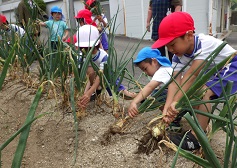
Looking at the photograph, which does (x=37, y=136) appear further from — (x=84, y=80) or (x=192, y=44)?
(x=192, y=44)

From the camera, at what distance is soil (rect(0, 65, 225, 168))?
4.42 ft

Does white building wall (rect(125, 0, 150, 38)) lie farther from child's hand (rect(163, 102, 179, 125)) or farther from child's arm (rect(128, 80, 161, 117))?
child's hand (rect(163, 102, 179, 125))

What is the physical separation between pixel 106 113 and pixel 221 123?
818 millimetres

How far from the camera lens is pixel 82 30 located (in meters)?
2.14

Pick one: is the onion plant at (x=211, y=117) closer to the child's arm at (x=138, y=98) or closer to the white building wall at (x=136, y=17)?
the child's arm at (x=138, y=98)

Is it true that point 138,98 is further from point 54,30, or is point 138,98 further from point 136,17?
point 136,17

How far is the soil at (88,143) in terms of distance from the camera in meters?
1.35

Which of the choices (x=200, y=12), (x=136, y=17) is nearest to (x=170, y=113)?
(x=200, y=12)

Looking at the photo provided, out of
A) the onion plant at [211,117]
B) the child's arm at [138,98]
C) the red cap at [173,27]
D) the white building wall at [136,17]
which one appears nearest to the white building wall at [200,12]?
the white building wall at [136,17]

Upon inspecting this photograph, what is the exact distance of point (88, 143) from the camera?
151 centimetres

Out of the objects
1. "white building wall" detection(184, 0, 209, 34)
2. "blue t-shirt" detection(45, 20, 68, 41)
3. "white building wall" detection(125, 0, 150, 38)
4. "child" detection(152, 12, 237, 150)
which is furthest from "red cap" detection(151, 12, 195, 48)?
"white building wall" detection(125, 0, 150, 38)

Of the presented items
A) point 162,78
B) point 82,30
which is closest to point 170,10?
point 82,30

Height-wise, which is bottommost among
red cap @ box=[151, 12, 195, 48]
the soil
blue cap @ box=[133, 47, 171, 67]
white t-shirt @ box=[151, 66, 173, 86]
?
the soil

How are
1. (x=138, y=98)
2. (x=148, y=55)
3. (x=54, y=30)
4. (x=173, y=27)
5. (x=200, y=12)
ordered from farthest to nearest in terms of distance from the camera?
(x=200, y=12), (x=54, y=30), (x=148, y=55), (x=138, y=98), (x=173, y=27)
